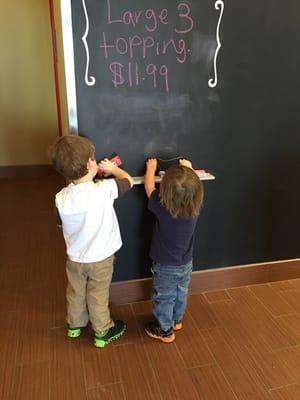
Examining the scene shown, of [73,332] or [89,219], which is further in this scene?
[73,332]

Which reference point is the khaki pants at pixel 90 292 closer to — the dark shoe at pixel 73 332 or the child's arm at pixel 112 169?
the dark shoe at pixel 73 332

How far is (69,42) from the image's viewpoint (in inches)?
61.5

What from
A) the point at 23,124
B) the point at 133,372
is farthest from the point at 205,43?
the point at 23,124

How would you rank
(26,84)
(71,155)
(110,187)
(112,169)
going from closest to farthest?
(71,155)
(110,187)
(112,169)
(26,84)

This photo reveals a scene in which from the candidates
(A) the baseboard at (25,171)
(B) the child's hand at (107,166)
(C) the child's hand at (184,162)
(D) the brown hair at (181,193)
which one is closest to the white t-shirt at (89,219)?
(B) the child's hand at (107,166)

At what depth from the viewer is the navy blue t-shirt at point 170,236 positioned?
5.45 ft

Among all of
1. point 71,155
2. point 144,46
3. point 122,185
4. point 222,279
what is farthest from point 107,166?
point 222,279

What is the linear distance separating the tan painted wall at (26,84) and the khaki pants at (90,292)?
8.71 ft

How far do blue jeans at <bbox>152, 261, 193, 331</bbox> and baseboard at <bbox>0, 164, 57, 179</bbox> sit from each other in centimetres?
272

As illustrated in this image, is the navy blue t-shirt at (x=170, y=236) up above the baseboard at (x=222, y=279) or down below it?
above

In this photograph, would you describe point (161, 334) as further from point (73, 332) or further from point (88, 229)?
point (88, 229)

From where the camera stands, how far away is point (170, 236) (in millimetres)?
1701

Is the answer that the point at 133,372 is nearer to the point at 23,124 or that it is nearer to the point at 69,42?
the point at 69,42

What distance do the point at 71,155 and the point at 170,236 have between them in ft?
1.84
